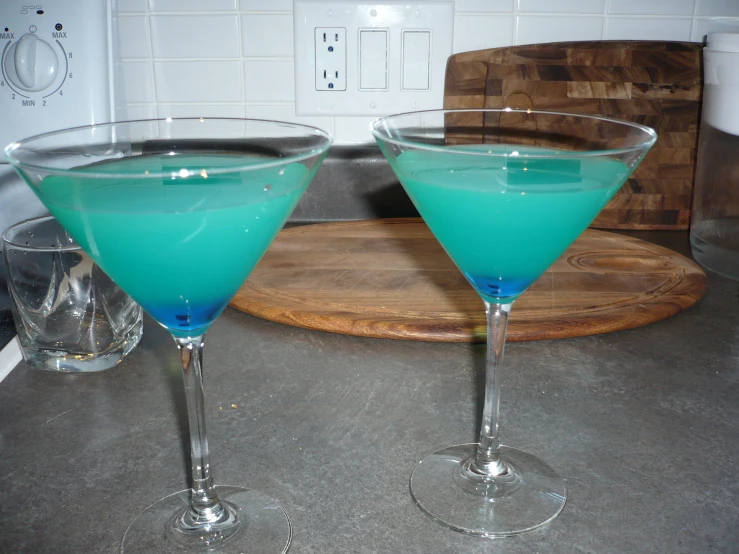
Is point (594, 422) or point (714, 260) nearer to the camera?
point (594, 422)

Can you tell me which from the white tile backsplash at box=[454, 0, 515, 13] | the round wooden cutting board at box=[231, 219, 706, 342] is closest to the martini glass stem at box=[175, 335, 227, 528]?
the round wooden cutting board at box=[231, 219, 706, 342]

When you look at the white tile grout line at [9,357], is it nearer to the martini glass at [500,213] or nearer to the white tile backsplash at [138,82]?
the martini glass at [500,213]

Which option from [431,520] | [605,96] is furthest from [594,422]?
[605,96]

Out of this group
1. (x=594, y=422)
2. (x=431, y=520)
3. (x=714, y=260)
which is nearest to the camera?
(x=431, y=520)

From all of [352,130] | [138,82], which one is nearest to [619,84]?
[352,130]

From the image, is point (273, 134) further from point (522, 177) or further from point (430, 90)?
point (430, 90)

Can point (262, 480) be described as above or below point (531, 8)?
below

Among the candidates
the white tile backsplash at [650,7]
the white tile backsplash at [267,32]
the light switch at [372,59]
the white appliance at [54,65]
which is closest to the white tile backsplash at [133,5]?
the white tile backsplash at [267,32]

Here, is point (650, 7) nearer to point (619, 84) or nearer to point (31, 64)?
point (619, 84)
